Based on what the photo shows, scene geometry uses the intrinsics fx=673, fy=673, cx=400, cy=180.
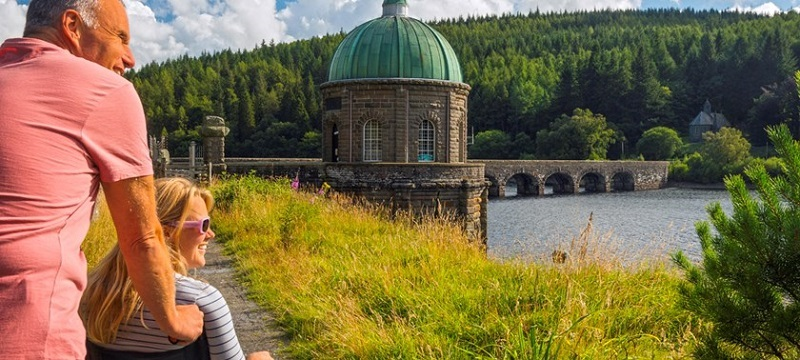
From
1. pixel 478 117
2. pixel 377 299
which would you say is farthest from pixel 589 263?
pixel 478 117

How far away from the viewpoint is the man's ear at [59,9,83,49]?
74.0 inches

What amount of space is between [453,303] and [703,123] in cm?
8633

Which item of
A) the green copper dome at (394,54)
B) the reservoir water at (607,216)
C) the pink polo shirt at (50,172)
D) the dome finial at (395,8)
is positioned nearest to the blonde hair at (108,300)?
the pink polo shirt at (50,172)

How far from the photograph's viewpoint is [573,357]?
3.58 meters

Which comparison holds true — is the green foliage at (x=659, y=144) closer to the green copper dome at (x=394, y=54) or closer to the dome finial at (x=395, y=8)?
the dome finial at (x=395, y=8)

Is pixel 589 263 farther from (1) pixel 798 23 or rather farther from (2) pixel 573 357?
(1) pixel 798 23

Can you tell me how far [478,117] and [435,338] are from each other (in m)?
84.3

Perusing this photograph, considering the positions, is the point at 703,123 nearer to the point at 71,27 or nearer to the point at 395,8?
the point at 395,8

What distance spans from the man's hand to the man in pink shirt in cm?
28

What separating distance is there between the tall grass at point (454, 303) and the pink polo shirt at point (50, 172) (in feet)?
7.33

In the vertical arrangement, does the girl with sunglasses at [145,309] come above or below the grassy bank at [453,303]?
above

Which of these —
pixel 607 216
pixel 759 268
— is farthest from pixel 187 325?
pixel 607 216

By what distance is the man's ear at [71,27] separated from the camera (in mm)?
1879

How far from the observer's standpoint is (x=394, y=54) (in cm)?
2234
